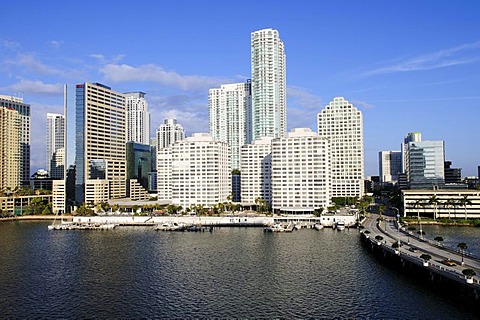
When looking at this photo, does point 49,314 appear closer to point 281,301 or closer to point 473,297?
point 281,301

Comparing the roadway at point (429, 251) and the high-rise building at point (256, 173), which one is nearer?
the roadway at point (429, 251)

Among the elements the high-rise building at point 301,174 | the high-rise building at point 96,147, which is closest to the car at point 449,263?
the high-rise building at point 301,174

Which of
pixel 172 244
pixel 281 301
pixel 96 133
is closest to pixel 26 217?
pixel 96 133

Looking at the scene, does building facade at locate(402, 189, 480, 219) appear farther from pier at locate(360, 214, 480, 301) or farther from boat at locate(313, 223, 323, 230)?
pier at locate(360, 214, 480, 301)

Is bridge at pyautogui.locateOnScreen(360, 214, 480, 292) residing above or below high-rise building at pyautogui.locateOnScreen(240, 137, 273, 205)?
below

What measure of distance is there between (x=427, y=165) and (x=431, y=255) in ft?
324

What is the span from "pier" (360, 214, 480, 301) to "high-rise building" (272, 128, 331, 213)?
4266 cm

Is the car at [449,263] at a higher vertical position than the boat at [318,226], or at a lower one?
higher

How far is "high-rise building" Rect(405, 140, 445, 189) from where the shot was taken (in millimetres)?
161500

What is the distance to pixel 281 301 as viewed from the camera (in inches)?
2178

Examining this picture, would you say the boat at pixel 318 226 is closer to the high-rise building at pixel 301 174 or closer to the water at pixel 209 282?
the high-rise building at pixel 301 174

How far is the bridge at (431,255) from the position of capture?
191 ft

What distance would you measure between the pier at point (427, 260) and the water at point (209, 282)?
3.24 meters

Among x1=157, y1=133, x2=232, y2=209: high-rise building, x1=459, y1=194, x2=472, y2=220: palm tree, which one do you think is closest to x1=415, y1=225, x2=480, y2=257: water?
x1=459, y1=194, x2=472, y2=220: palm tree
